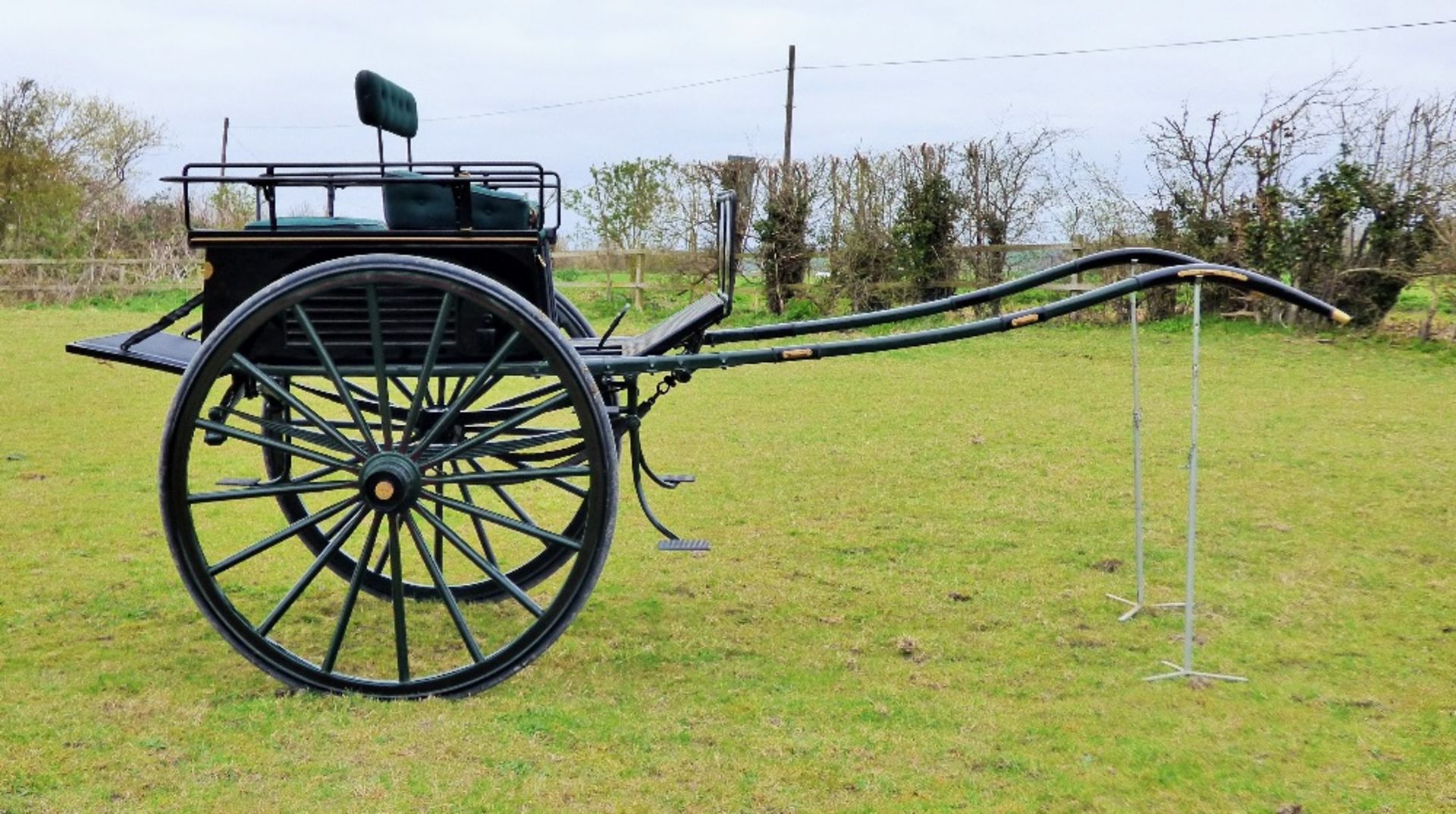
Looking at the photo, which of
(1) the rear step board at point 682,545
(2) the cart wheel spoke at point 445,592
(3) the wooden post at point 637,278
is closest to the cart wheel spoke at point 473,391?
(2) the cart wheel spoke at point 445,592

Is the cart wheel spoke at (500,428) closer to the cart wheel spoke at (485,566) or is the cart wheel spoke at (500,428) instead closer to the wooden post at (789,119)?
the cart wheel spoke at (485,566)

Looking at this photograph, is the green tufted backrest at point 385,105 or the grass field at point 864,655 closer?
the grass field at point 864,655

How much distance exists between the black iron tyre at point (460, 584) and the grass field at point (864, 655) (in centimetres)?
28

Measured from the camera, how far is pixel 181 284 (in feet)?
76.9

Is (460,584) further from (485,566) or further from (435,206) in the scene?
(435,206)

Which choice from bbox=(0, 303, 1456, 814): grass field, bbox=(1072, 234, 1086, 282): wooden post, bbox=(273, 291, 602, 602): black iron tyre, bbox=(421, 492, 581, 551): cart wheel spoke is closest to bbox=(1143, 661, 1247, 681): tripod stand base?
bbox=(0, 303, 1456, 814): grass field

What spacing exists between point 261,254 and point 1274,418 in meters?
8.35

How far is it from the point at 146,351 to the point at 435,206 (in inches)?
41.9

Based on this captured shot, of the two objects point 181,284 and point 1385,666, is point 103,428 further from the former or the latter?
point 181,284

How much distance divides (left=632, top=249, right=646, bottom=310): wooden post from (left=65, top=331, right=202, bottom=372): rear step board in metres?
14.7

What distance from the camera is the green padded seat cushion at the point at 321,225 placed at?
4.34 metres

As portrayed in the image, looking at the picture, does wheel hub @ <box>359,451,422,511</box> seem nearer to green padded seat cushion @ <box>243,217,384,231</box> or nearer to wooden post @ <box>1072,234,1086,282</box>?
green padded seat cushion @ <box>243,217,384,231</box>

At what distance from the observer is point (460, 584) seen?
18.2ft

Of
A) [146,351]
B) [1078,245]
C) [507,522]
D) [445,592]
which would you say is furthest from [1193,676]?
[1078,245]
